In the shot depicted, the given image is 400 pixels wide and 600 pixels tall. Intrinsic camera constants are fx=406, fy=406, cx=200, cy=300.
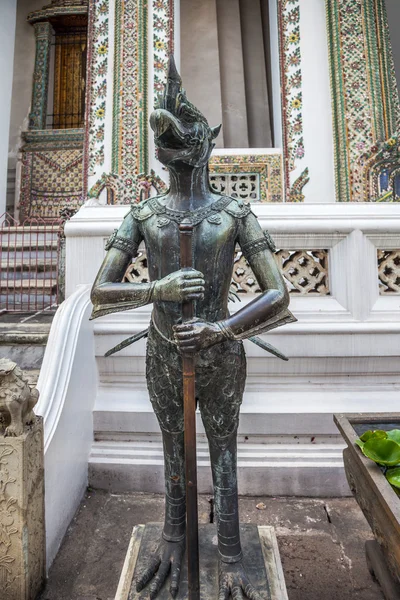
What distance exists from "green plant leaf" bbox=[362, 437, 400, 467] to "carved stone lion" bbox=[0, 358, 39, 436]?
4.69 ft

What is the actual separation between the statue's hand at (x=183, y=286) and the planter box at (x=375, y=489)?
37.8 inches

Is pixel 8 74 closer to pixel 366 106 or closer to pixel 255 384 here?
pixel 366 106

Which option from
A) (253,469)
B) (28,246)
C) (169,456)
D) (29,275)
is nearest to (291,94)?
(28,246)

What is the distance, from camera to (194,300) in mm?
1316

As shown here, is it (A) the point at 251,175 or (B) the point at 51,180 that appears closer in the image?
(A) the point at 251,175

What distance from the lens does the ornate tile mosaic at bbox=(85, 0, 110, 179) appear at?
17.8ft

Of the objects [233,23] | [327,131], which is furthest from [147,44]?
[233,23]

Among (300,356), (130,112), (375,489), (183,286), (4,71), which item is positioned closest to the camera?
(183,286)

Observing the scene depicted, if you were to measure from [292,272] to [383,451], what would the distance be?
4.58 feet

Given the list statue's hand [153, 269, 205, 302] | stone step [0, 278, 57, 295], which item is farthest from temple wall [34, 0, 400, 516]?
stone step [0, 278, 57, 295]

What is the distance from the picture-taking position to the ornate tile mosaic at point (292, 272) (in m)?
2.73

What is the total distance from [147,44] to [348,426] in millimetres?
5597

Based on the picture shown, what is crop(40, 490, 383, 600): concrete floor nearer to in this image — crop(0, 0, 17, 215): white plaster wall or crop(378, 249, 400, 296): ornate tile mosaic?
crop(378, 249, 400, 296): ornate tile mosaic

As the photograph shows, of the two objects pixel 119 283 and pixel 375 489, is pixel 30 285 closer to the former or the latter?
pixel 119 283
